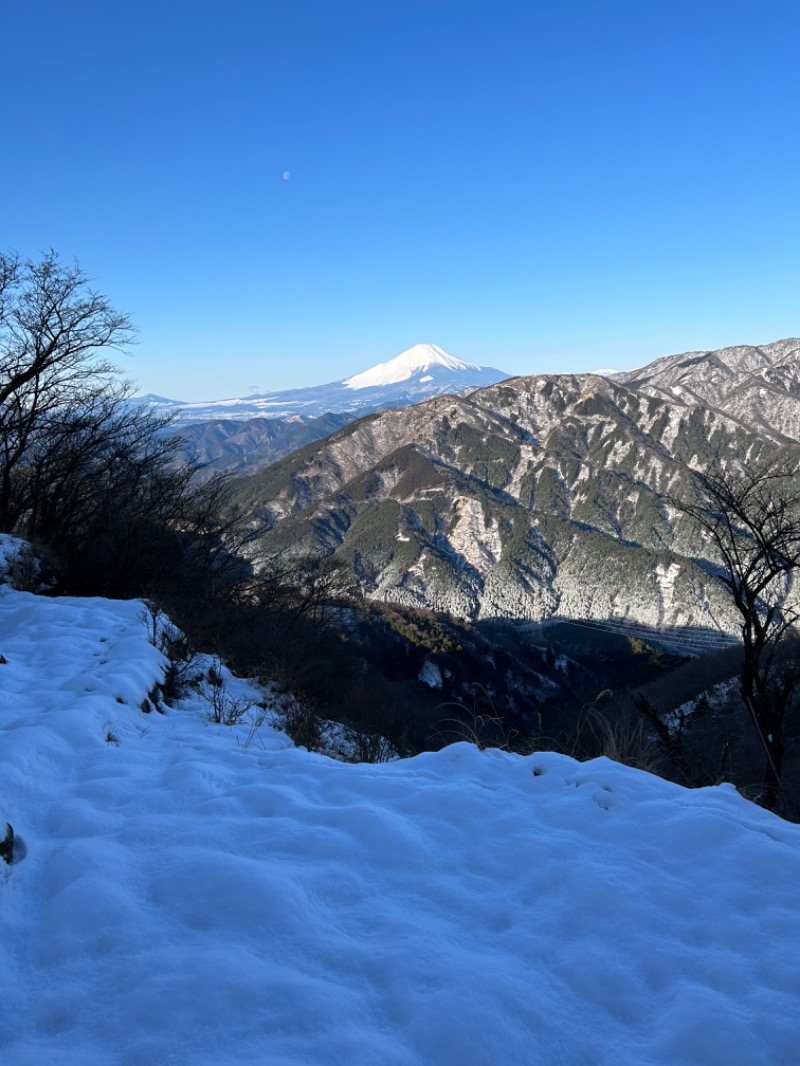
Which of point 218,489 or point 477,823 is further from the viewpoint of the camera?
point 218,489

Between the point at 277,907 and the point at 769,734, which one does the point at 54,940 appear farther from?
the point at 769,734

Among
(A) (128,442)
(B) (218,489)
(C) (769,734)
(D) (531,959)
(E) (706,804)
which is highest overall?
(A) (128,442)

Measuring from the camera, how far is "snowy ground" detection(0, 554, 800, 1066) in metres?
2.54

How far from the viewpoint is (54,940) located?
9.74ft

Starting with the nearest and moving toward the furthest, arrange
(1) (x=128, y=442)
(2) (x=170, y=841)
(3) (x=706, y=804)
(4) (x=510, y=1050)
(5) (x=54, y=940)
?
(4) (x=510, y=1050) → (5) (x=54, y=940) → (2) (x=170, y=841) → (3) (x=706, y=804) → (1) (x=128, y=442)

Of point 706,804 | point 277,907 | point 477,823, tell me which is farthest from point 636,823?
point 277,907

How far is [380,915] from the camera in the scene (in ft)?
11.0

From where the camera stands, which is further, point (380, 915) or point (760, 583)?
point (760, 583)

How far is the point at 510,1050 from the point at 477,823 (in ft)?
6.90

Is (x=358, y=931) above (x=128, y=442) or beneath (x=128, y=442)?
beneath

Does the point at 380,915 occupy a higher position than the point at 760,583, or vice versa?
the point at 380,915

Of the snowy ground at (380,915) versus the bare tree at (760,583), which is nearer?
the snowy ground at (380,915)

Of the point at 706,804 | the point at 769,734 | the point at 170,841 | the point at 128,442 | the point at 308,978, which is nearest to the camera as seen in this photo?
the point at 308,978

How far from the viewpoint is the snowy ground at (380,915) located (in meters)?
2.54
